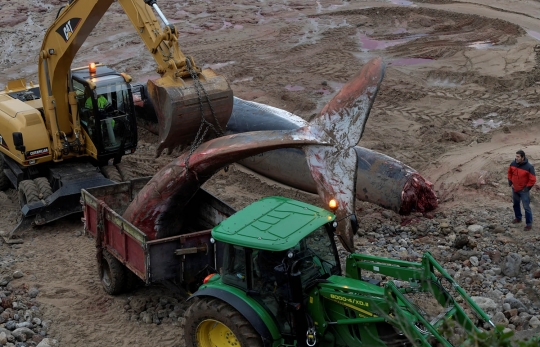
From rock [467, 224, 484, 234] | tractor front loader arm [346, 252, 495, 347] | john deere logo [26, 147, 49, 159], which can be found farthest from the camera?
john deere logo [26, 147, 49, 159]

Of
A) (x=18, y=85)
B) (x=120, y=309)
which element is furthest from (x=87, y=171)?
(x=120, y=309)

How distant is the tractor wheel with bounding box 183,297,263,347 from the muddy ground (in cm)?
105

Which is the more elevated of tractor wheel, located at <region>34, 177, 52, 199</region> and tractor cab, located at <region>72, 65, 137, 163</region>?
tractor cab, located at <region>72, 65, 137, 163</region>

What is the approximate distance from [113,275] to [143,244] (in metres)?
1.35

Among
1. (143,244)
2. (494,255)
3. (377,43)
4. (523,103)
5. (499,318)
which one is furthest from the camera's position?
(377,43)

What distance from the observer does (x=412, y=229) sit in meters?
10.8

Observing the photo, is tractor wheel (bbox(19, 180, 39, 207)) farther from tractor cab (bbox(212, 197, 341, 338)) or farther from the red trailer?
tractor cab (bbox(212, 197, 341, 338))

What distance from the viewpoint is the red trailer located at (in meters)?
8.05

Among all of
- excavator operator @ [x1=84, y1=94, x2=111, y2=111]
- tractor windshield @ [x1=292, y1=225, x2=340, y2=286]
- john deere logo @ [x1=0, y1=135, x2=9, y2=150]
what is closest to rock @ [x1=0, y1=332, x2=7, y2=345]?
tractor windshield @ [x1=292, y1=225, x2=340, y2=286]

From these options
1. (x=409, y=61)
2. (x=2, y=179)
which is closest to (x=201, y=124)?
(x=2, y=179)

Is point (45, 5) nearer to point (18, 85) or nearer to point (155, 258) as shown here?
point (18, 85)

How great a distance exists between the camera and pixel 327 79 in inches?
742

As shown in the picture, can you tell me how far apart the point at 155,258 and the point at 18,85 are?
7.17 meters

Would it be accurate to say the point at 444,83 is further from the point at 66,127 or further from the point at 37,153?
the point at 37,153
